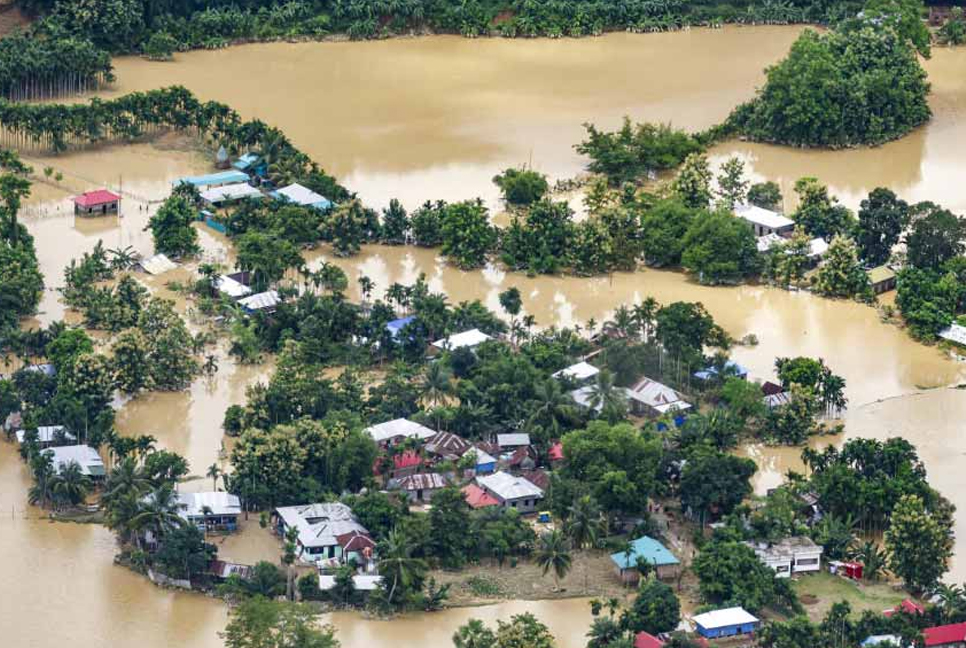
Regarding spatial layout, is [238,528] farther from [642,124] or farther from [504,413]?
[642,124]

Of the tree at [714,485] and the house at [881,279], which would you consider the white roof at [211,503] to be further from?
the house at [881,279]

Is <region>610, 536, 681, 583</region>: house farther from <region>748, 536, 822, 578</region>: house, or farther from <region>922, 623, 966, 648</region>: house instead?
<region>922, 623, 966, 648</region>: house

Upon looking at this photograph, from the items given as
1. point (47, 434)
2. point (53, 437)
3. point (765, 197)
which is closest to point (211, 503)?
point (53, 437)

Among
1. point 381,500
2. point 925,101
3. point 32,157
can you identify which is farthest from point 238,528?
point 925,101

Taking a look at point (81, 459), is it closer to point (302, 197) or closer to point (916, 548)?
point (302, 197)

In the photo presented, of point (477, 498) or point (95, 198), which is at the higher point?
point (95, 198)

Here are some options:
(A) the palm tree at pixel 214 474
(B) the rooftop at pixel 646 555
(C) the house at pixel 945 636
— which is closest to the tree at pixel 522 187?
(A) the palm tree at pixel 214 474

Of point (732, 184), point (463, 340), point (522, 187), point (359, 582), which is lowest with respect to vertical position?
point (359, 582)
